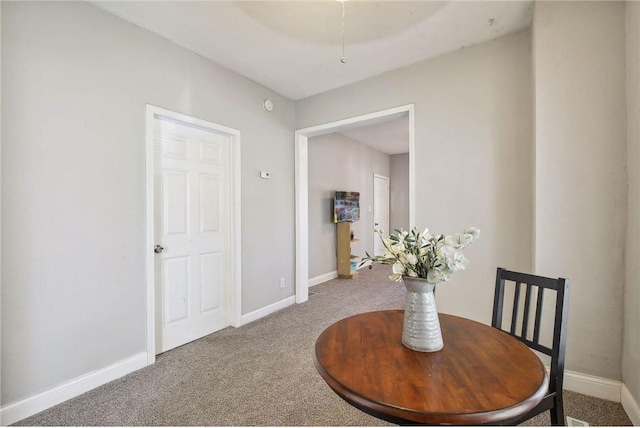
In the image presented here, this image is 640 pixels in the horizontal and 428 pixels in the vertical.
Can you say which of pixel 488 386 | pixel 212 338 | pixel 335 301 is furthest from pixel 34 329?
pixel 335 301

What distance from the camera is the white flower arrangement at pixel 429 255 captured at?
1056 mm

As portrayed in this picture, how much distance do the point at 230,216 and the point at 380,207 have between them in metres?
4.62

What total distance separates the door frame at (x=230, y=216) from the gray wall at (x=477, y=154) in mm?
1802

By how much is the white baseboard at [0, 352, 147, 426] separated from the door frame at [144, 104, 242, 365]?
0.14 metres

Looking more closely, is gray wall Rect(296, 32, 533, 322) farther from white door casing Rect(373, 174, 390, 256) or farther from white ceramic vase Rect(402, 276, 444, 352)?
white door casing Rect(373, 174, 390, 256)

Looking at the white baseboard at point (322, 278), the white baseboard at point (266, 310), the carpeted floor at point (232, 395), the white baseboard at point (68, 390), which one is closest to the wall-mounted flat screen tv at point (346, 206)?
the white baseboard at point (322, 278)

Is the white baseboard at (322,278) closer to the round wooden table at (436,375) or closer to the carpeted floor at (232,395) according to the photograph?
the carpeted floor at (232,395)

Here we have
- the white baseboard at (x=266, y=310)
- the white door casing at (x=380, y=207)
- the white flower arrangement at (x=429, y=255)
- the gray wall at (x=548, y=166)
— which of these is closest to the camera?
the white flower arrangement at (x=429, y=255)

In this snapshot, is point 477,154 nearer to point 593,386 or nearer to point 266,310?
point 593,386

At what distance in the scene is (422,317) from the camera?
1117mm

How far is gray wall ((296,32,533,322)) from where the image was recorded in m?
2.33

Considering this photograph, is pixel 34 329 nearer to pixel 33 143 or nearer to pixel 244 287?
pixel 33 143

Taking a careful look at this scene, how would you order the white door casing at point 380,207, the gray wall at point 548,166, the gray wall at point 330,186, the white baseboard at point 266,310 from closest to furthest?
the gray wall at point 548,166, the white baseboard at point 266,310, the gray wall at point 330,186, the white door casing at point 380,207

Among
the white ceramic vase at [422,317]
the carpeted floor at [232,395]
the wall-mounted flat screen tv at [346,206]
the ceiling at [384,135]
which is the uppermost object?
the ceiling at [384,135]
